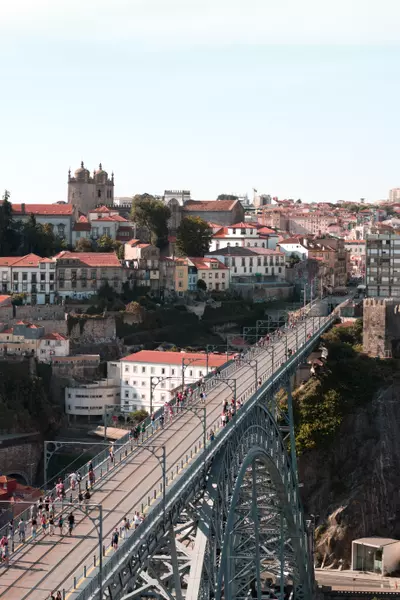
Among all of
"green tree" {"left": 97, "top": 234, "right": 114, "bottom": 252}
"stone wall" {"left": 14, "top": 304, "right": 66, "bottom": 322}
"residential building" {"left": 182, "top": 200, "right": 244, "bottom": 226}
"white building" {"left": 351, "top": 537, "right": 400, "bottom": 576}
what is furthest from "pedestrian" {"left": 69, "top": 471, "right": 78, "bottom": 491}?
"residential building" {"left": 182, "top": 200, "right": 244, "bottom": 226}

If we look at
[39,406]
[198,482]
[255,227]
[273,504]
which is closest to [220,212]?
[255,227]

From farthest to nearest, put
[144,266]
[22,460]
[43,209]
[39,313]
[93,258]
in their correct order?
1. [43,209]
2. [144,266]
3. [93,258]
4. [39,313]
5. [22,460]

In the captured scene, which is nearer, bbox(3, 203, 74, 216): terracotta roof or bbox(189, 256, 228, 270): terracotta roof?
bbox(189, 256, 228, 270): terracotta roof

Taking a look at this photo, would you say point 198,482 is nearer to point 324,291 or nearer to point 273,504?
point 273,504

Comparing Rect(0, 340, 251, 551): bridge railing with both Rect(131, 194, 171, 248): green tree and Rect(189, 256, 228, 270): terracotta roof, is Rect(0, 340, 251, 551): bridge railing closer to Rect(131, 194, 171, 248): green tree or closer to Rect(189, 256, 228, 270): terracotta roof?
Rect(189, 256, 228, 270): terracotta roof

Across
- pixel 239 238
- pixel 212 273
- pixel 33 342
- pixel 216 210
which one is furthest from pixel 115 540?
pixel 216 210

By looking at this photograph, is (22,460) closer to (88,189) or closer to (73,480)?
(73,480)

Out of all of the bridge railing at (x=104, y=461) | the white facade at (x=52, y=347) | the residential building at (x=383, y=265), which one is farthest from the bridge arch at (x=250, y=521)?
the residential building at (x=383, y=265)
